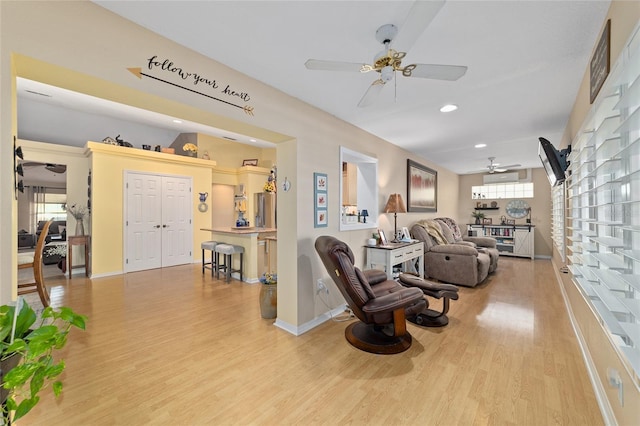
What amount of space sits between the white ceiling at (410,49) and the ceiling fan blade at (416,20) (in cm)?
26

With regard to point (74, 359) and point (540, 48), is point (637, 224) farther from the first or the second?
point (74, 359)

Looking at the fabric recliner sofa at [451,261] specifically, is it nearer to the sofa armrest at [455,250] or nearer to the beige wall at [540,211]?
the sofa armrest at [455,250]

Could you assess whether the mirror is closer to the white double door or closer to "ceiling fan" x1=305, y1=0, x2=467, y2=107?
"ceiling fan" x1=305, y1=0, x2=467, y2=107

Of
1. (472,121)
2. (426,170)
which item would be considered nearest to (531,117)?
(472,121)

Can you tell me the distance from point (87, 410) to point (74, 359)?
0.81 m

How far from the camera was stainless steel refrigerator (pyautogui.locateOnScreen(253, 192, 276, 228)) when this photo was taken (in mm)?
7259

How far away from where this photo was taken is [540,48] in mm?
1929

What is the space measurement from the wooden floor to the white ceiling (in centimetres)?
244

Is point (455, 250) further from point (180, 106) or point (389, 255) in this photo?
point (180, 106)

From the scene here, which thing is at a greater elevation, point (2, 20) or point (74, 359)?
point (2, 20)

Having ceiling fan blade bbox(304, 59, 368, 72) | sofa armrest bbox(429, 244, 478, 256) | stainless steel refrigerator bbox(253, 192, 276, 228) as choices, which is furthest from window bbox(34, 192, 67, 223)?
sofa armrest bbox(429, 244, 478, 256)

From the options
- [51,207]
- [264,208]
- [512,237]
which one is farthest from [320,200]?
[512,237]

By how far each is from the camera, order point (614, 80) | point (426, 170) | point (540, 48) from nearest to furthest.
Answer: point (614, 80) → point (540, 48) → point (426, 170)

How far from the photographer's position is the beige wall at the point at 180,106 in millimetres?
1294
